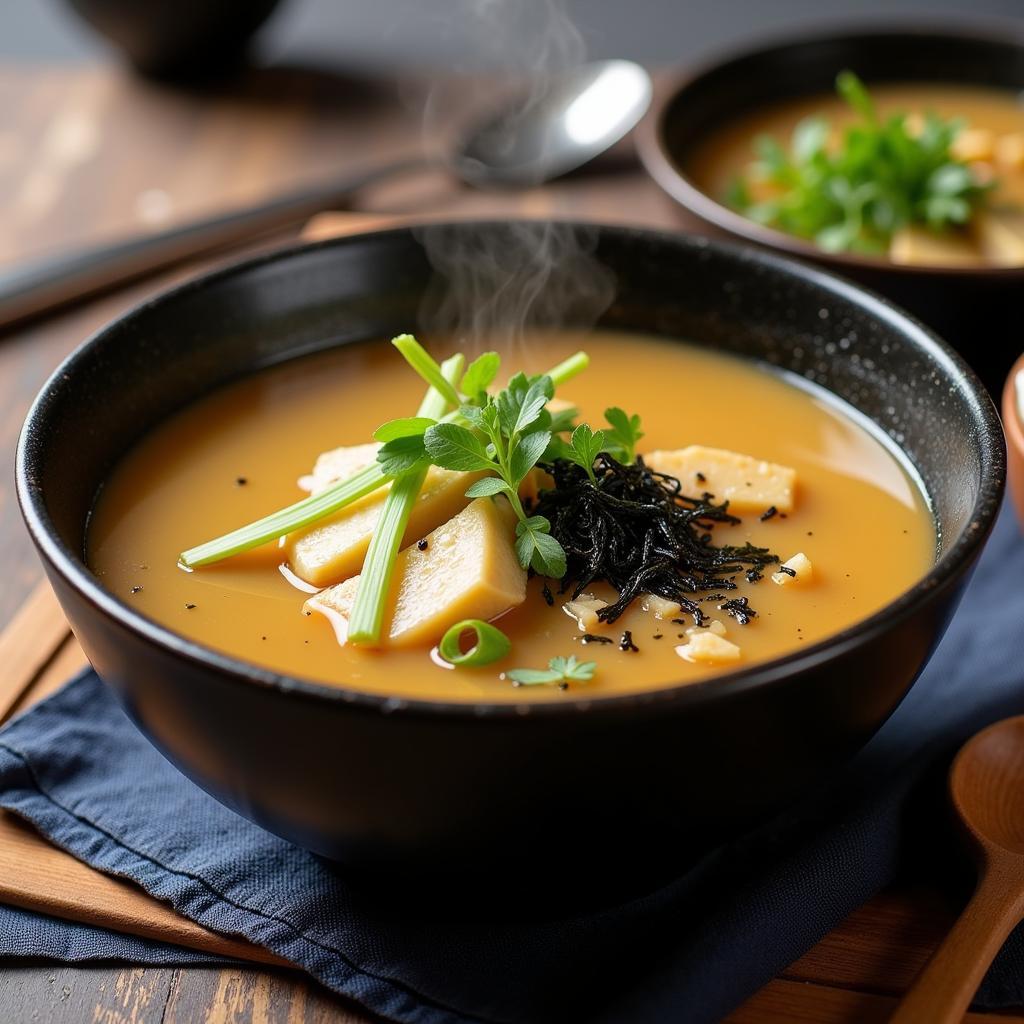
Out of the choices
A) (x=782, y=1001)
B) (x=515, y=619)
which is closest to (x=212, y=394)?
(x=515, y=619)

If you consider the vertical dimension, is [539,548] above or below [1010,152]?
above

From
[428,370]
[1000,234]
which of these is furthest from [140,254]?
[1000,234]

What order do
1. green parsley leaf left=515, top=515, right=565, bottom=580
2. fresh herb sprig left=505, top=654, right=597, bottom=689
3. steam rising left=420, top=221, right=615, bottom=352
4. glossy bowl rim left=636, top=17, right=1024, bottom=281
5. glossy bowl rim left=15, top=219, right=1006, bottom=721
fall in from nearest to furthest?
glossy bowl rim left=15, top=219, right=1006, bottom=721 < fresh herb sprig left=505, top=654, right=597, bottom=689 < green parsley leaf left=515, top=515, right=565, bottom=580 < steam rising left=420, top=221, right=615, bottom=352 < glossy bowl rim left=636, top=17, right=1024, bottom=281

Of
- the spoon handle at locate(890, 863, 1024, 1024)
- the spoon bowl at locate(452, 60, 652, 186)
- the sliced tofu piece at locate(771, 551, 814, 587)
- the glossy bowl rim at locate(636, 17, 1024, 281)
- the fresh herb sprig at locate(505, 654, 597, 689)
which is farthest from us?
the spoon bowl at locate(452, 60, 652, 186)

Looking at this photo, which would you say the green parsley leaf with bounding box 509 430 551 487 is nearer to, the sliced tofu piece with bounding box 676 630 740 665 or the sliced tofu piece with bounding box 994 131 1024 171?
the sliced tofu piece with bounding box 676 630 740 665

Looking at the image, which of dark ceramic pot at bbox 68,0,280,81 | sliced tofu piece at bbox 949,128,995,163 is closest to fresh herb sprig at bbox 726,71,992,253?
sliced tofu piece at bbox 949,128,995,163

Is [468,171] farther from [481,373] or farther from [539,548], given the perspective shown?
[539,548]

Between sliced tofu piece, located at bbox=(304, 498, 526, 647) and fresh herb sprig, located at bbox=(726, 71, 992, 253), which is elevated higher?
sliced tofu piece, located at bbox=(304, 498, 526, 647)

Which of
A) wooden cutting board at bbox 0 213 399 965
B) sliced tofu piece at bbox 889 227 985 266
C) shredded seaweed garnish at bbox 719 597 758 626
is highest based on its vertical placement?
shredded seaweed garnish at bbox 719 597 758 626
